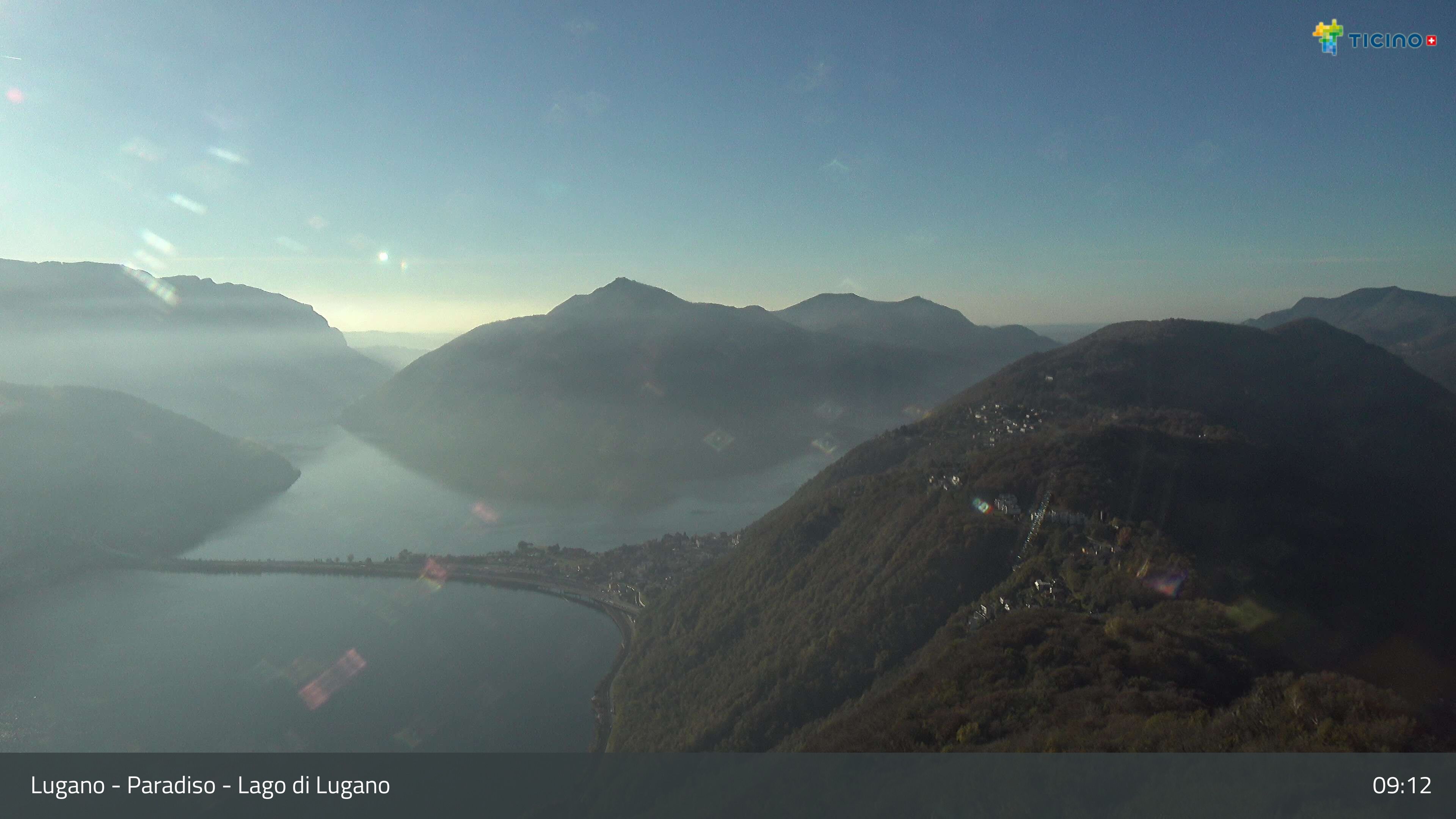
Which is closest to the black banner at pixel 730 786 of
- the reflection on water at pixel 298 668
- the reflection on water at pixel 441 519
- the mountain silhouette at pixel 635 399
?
the reflection on water at pixel 298 668

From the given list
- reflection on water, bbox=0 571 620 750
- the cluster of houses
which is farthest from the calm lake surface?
the cluster of houses

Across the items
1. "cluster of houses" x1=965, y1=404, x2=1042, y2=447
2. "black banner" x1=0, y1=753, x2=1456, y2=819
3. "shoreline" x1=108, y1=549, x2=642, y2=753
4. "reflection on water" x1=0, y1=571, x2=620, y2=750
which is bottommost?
"reflection on water" x1=0, y1=571, x2=620, y2=750

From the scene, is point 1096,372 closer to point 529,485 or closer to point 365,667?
point 365,667

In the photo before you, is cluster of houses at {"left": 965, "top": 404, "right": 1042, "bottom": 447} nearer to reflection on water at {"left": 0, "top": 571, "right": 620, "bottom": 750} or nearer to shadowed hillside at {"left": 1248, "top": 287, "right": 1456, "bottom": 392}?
reflection on water at {"left": 0, "top": 571, "right": 620, "bottom": 750}

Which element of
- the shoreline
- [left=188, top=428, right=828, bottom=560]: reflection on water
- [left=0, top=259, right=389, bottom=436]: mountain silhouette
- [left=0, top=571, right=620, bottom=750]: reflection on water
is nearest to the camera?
[left=0, top=571, right=620, bottom=750]: reflection on water

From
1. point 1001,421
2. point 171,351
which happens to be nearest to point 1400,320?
point 1001,421
